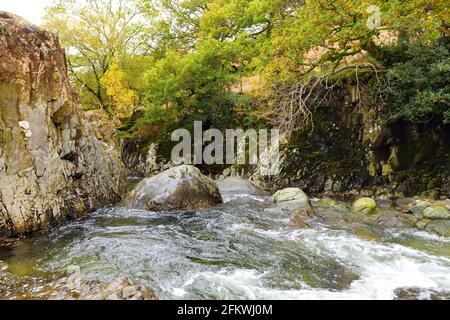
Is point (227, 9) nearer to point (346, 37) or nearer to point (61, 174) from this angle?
point (346, 37)

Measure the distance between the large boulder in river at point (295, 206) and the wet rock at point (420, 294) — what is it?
386 cm

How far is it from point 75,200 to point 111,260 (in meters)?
4.23

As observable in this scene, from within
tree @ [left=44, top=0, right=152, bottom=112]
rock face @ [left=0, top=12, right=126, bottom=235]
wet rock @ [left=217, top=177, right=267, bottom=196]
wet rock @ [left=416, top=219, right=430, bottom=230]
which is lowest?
wet rock @ [left=416, top=219, right=430, bottom=230]

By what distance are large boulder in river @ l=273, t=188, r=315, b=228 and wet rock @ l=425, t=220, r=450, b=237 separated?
3138 mm

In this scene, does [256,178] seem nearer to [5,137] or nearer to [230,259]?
[230,259]

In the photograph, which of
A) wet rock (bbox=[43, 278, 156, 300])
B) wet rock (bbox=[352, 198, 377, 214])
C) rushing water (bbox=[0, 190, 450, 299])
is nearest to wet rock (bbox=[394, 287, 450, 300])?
rushing water (bbox=[0, 190, 450, 299])

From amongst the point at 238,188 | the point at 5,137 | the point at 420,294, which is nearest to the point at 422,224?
the point at 420,294

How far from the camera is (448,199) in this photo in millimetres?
11844

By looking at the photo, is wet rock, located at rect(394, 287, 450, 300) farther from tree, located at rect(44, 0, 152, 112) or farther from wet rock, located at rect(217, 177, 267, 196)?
tree, located at rect(44, 0, 152, 112)

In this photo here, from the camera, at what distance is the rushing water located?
6.00 meters

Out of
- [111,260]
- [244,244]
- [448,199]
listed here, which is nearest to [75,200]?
[111,260]

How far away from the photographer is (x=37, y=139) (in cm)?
938

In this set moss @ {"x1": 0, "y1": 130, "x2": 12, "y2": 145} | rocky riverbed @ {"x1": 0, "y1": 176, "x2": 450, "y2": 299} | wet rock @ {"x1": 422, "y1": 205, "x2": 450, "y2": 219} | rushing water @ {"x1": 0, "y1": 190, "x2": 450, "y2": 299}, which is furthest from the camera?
wet rock @ {"x1": 422, "y1": 205, "x2": 450, "y2": 219}

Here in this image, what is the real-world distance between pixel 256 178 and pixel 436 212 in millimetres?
7490
